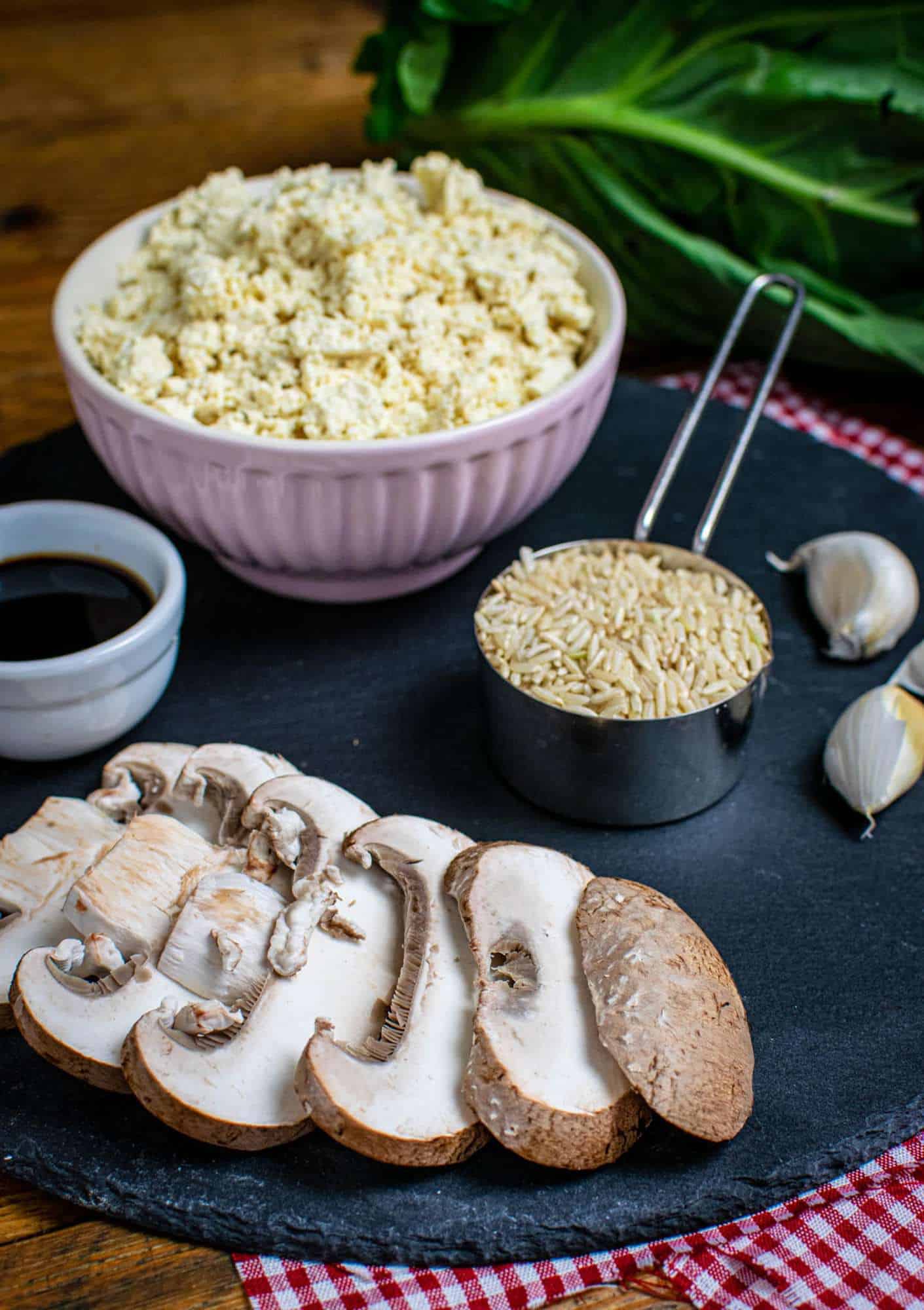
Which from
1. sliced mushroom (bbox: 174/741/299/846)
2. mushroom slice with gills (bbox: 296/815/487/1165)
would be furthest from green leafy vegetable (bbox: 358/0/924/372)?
mushroom slice with gills (bbox: 296/815/487/1165)

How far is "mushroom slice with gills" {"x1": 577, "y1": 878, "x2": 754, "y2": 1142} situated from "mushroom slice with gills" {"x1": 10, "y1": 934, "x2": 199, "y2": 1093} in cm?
53

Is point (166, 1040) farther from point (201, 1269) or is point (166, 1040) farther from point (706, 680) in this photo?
point (706, 680)

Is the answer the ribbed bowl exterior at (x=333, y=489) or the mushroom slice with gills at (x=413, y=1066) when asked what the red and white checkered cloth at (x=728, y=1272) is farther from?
the ribbed bowl exterior at (x=333, y=489)

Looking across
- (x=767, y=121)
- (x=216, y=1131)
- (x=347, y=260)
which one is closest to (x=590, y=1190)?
→ (x=216, y=1131)

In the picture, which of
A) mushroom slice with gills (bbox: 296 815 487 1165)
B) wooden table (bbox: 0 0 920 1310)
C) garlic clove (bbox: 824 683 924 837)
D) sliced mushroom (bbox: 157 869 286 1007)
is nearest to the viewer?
mushroom slice with gills (bbox: 296 815 487 1165)

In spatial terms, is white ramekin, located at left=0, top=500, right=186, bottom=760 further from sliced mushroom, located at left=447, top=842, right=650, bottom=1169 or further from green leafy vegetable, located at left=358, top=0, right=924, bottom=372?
green leafy vegetable, located at left=358, top=0, right=924, bottom=372

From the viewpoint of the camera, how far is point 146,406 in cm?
213

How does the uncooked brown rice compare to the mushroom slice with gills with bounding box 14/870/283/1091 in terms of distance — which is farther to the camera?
the uncooked brown rice

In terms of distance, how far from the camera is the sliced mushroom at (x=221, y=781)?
1.88 metres

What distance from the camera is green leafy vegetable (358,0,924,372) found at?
3.03 m

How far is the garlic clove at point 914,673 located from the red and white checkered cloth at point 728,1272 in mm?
924

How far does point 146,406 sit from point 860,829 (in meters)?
1.37

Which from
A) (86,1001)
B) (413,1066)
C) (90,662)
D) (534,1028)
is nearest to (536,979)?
(534,1028)

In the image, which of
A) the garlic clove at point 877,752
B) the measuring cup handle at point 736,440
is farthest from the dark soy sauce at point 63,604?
the garlic clove at point 877,752
